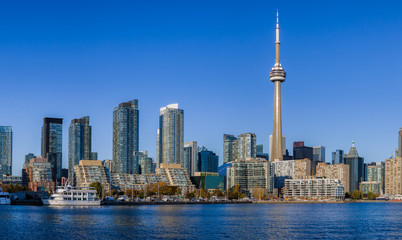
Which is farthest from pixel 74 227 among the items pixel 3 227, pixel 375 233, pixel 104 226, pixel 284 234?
pixel 375 233

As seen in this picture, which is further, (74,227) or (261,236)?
(74,227)

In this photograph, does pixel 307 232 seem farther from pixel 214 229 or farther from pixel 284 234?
pixel 214 229

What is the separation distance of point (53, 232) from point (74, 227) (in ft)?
33.0

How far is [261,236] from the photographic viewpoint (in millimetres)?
108438

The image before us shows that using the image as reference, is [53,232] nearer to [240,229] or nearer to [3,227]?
[3,227]

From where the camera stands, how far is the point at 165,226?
127688mm

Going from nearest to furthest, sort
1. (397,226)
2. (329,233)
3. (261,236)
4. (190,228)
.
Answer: (261,236) < (329,233) < (190,228) < (397,226)

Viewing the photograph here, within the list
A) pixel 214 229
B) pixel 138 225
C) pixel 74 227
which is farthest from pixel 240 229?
pixel 74 227

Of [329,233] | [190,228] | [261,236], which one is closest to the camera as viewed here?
[261,236]

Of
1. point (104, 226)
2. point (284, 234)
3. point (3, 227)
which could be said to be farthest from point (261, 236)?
point (3, 227)

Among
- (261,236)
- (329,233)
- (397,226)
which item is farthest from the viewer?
(397,226)

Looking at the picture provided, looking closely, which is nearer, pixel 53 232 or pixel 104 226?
pixel 53 232

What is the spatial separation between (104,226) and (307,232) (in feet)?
144

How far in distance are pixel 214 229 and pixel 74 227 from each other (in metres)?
30.0
